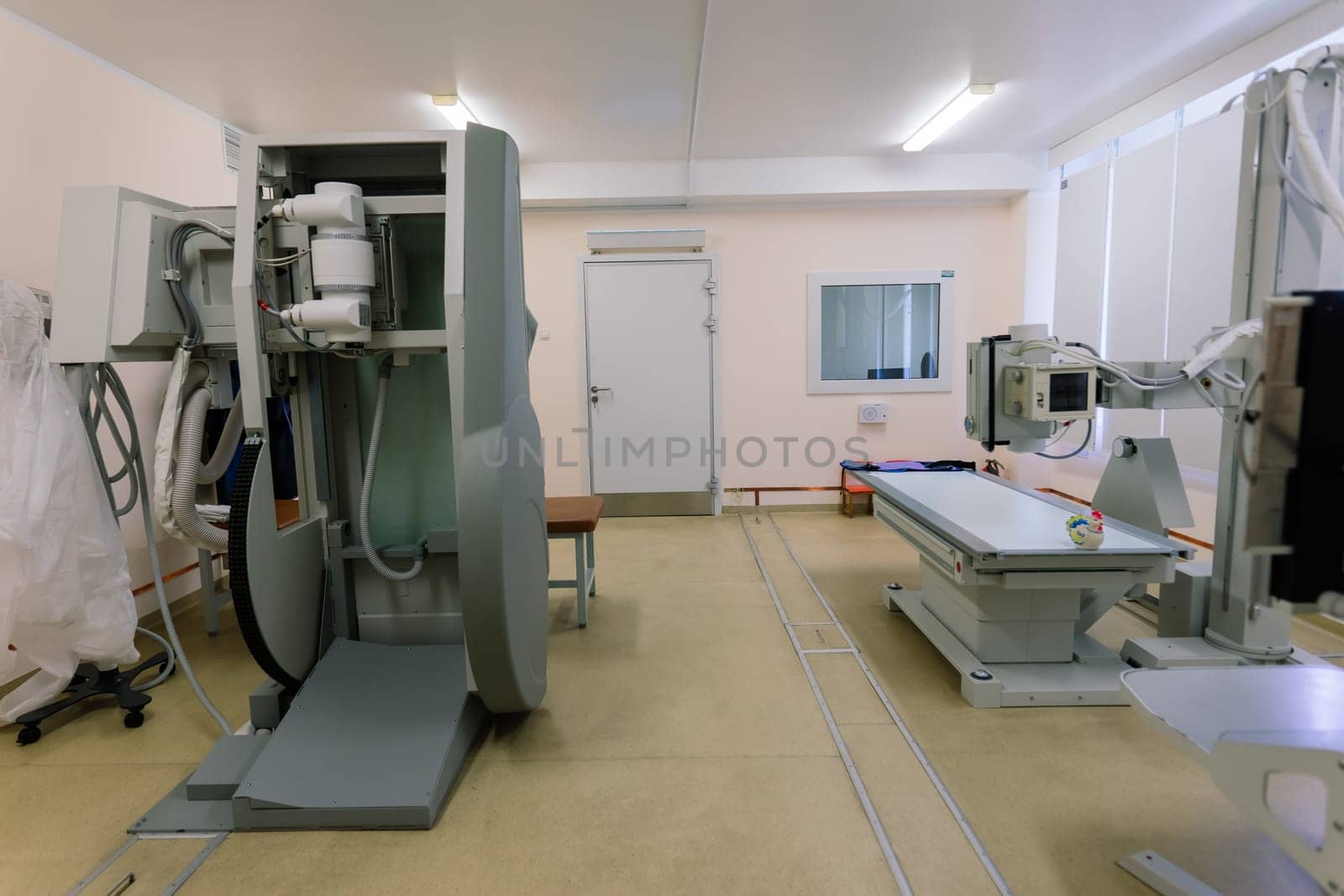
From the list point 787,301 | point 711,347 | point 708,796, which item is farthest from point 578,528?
point 787,301

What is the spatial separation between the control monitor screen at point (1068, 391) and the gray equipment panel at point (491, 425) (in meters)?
1.80

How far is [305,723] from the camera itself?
6.59 ft

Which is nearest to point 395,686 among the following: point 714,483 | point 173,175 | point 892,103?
point 173,175

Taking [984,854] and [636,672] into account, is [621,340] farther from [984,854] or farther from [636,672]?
[984,854]

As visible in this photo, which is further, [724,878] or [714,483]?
[714,483]

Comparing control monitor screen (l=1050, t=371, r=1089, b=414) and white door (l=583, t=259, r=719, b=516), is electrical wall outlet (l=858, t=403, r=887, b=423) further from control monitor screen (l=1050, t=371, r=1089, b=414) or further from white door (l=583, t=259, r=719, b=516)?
control monitor screen (l=1050, t=371, r=1089, b=414)

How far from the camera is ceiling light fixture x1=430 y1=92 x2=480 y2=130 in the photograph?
378 cm

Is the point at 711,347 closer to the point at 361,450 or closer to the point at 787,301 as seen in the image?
the point at 787,301

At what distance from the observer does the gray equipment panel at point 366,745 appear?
1.81 metres

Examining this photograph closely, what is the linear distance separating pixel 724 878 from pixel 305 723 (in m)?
1.36

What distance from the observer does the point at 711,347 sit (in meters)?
5.44

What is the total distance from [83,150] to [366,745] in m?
3.08

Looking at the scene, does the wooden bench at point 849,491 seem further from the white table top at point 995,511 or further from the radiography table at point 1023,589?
the radiography table at point 1023,589

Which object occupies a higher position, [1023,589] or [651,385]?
[651,385]
